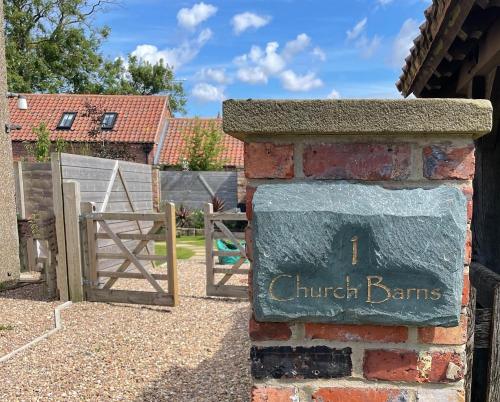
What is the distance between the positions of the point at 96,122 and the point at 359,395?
57.3 ft

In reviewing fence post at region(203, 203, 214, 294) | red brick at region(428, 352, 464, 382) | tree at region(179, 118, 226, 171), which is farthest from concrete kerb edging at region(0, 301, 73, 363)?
tree at region(179, 118, 226, 171)

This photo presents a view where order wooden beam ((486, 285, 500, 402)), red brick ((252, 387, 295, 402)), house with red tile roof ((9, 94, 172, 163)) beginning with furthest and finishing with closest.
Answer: house with red tile roof ((9, 94, 172, 163)), wooden beam ((486, 285, 500, 402)), red brick ((252, 387, 295, 402))

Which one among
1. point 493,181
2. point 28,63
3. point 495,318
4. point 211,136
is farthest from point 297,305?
point 28,63

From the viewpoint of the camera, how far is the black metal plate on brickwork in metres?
1.10

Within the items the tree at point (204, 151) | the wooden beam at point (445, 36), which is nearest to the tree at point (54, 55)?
the tree at point (204, 151)

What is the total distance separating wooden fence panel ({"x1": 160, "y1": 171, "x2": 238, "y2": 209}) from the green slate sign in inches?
549

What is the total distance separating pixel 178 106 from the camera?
1181 inches

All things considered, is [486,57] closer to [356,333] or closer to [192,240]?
[356,333]

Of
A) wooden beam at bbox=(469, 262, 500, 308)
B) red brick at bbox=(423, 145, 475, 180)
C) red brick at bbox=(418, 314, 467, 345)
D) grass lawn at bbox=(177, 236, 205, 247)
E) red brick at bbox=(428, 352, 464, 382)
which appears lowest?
grass lawn at bbox=(177, 236, 205, 247)

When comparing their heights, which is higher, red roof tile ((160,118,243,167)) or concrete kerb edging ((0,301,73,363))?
red roof tile ((160,118,243,167))

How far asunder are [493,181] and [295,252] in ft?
7.46

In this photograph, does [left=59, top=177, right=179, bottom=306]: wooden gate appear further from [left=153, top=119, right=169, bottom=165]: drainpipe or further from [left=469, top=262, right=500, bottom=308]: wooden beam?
A: [left=153, top=119, right=169, bottom=165]: drainpipe

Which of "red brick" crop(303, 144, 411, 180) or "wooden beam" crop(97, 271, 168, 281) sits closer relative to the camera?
"red brick" crop(303, 144, 411, 180)

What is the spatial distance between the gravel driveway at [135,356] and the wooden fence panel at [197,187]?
30.9ft
